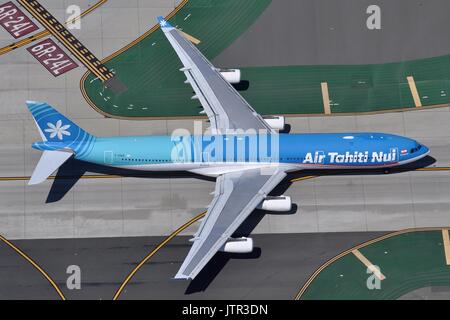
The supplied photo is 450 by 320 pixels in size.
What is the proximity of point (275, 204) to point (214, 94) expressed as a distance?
12414 millimetres

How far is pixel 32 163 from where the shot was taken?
63.8m

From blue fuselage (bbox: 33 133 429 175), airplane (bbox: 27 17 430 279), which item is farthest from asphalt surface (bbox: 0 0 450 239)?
blue fuselage (bbox: 33 133 429 175)

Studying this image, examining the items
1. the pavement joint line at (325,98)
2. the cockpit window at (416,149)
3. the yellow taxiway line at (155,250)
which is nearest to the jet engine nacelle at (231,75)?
the pavement joint line at (325,98)

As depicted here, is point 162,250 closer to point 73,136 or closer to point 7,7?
point 73,136

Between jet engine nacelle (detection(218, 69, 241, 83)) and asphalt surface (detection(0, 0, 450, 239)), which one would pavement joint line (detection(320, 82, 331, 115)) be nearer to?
asphalt surface (detection(0, 0, 450, 239))

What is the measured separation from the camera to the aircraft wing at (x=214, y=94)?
62.4 metres

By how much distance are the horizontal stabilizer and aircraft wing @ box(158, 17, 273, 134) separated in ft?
46.0

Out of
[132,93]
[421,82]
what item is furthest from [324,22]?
[132,93]

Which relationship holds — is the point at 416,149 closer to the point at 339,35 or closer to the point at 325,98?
the point at 325,98

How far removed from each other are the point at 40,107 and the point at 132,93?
10.3m

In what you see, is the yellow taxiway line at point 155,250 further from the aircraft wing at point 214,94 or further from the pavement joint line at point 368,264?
the pavement joint line at point 368,264

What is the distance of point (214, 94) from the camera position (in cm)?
6322

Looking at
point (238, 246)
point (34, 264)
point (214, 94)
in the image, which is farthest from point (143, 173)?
point (34, 264)

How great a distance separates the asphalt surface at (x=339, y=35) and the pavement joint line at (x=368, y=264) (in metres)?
20.7
